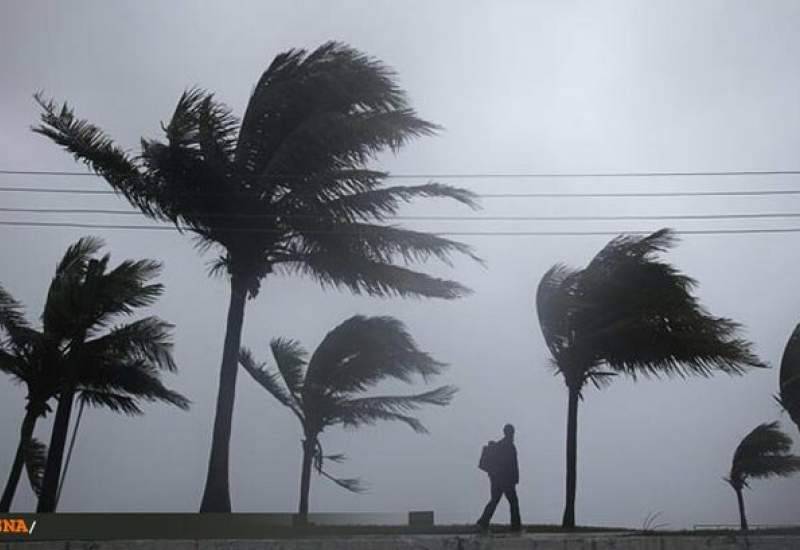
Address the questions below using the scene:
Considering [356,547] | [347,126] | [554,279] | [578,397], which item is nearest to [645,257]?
[554,279]

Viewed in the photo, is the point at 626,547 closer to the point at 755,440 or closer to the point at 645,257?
the point at 645,257

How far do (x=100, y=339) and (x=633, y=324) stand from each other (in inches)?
423

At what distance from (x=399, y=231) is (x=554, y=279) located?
3058 millimetres

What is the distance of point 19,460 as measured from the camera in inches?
744

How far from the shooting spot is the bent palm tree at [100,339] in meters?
18.5

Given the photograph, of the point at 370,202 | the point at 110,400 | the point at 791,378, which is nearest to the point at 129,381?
the point at 110,400

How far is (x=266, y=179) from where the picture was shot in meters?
16.3

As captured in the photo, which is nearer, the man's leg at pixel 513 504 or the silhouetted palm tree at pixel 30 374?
the man's leg at pixel 513 504

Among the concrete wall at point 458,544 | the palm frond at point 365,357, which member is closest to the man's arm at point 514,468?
the concrete wall at point 458,544

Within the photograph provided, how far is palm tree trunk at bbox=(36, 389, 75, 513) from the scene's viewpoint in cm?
1697

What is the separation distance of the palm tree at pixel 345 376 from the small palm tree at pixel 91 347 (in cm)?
251

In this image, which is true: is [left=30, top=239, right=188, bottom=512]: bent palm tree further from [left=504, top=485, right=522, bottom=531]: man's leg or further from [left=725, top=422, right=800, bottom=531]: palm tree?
[left=725, top=422, right=800, bottom=531]: palm tree

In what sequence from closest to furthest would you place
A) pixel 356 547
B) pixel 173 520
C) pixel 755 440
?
1. pixel 356 547
2. pixel 173 520
3. pixel 755 440

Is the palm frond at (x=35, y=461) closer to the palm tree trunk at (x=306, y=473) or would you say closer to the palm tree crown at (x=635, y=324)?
the palm tree trunk at (x=306, y=473)
